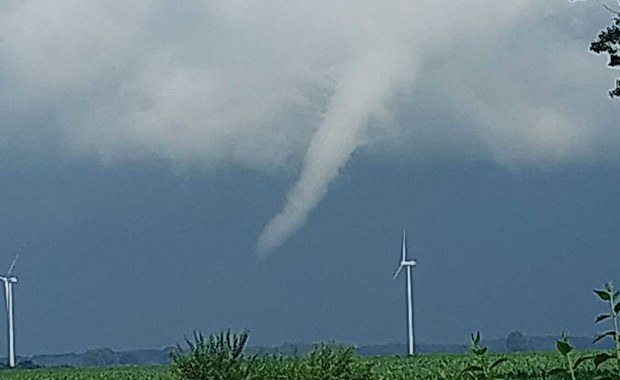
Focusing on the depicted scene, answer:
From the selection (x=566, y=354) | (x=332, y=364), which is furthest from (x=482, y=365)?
(x=332, y=364)

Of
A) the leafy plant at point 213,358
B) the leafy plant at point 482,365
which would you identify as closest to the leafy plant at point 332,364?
the leafy plant at point 213,358

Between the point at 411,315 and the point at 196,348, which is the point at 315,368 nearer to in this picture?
the point at 196,348

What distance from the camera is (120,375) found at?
53.2 m

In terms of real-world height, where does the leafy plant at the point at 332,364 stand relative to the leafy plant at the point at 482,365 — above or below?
below

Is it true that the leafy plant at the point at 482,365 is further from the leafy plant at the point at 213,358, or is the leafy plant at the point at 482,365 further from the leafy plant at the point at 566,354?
the leafy plant at the point at 213,358

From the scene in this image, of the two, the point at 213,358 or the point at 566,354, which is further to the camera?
the point at 213,358

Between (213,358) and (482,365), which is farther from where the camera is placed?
(213,358)

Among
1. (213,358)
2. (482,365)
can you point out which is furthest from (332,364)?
(482,365)

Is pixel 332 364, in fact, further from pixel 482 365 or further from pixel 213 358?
pixel 482 365

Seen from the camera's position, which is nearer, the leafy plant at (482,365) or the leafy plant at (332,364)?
the leafy plant at (482,365)

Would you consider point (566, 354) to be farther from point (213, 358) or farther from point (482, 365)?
point (213, 358)

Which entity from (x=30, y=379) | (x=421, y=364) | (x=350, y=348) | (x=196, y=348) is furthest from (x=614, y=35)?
(x=30, y=379)

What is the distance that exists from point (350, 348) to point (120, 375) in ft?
115

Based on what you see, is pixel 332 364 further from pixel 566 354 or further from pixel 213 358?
pixel 566 354
